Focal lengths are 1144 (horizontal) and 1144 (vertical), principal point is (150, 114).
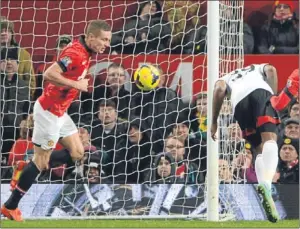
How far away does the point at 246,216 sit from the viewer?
40.7ft

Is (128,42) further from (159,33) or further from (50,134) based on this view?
(50,134)

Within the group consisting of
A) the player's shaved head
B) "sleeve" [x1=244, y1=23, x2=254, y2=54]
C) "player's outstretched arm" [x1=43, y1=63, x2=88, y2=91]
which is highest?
"sleeve" [x1=244, y1=23, x2=254, y2=54]

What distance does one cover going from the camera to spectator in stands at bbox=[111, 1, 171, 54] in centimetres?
1426

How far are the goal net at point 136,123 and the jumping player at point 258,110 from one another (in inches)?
71.8

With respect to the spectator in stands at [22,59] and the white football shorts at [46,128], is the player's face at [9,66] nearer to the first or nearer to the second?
the spectator in stands at [22,59]

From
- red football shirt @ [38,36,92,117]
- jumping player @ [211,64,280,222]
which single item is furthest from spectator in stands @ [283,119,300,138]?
red football shirt @ [38,36,92,117]

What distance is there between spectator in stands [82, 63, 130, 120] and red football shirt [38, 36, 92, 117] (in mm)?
1976

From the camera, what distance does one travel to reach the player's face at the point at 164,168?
12.7 metres

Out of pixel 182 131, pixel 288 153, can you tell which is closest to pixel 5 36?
pixel 182 131

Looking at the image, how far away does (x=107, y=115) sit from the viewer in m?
13.4

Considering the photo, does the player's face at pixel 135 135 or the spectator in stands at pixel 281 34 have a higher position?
the spectator in stands at pixel 281 34

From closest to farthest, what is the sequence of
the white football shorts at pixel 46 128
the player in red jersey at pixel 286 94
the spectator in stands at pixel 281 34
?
the player in red jersey at pixel 286 94 < the white football shorts at pixel 46 128 < the spectator in stands at pixel 281 34

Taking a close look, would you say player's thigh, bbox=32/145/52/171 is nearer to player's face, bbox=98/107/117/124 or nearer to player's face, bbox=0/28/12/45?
player's face, bbox=98/107/117/124

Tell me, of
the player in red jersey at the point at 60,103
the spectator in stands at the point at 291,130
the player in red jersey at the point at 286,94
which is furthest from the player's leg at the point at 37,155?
the spectator in stands at the point at 291,130
